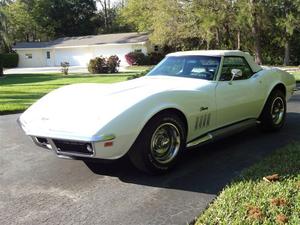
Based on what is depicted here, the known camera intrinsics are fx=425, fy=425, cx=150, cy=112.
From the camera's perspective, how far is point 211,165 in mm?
5344

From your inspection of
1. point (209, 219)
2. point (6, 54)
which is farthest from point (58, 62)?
point (209, 219)

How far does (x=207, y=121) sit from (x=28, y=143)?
3039mm

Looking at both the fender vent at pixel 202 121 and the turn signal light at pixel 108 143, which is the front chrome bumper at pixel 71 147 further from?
the fender vent at pixel 202 121

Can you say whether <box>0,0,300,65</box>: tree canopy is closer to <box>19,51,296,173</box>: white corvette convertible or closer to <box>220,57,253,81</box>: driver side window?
<box>220,57,253,81</box>: driver side window

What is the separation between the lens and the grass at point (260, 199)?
3.60m

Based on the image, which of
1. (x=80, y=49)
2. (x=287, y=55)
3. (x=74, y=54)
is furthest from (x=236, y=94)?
(x=74, y=54)

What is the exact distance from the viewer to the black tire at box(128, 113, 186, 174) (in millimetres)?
4723

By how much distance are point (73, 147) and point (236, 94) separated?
2.63 m

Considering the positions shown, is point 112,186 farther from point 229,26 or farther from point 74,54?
point 74,54

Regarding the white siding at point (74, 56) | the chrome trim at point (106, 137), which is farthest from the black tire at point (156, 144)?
the white siding at point (74, 56)

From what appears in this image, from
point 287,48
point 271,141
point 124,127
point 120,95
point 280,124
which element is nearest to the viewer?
point 124,127

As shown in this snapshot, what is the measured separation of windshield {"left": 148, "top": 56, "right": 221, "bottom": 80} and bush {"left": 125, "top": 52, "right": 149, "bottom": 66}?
35361 millimetres

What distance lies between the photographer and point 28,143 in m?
6.88

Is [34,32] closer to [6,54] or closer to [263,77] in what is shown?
[6,54]
